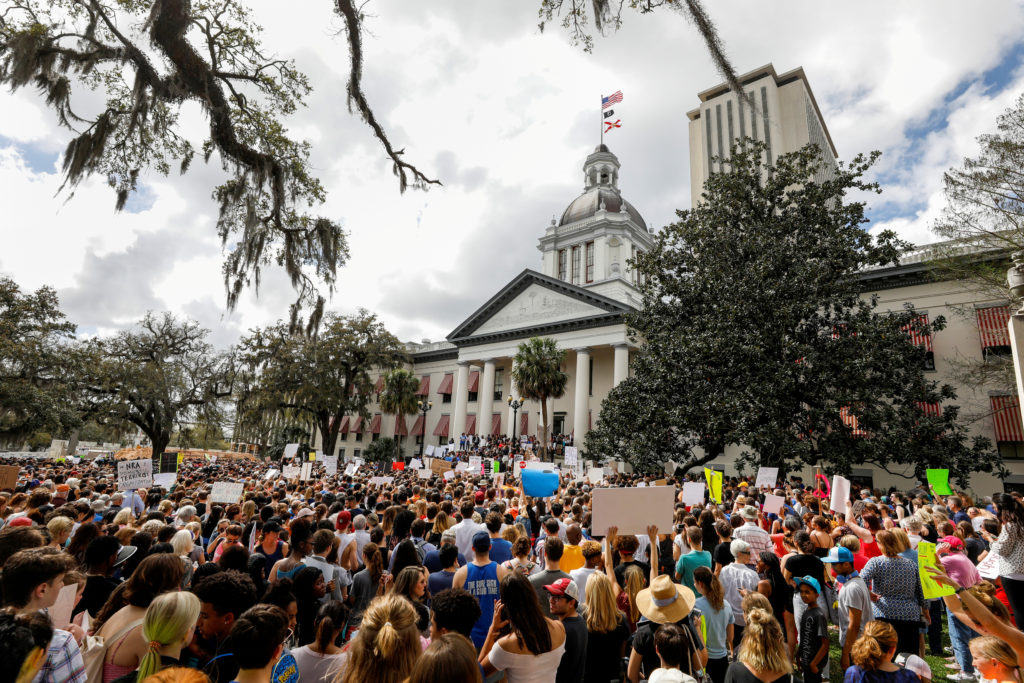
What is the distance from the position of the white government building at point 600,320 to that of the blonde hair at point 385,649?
2768 cm

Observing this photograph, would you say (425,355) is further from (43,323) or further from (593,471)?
(593,471)

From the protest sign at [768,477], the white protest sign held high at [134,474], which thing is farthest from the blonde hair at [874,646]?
the protest sign at [768,477]

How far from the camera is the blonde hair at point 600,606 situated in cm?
387

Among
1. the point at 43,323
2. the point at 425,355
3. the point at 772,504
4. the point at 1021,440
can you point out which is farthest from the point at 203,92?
the point at 425,355

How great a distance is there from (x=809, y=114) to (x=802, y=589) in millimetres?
53329

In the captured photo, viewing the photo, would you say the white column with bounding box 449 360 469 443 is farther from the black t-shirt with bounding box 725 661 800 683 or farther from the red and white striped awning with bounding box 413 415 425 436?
the black t-shirt with bounding box 725 661 800 683

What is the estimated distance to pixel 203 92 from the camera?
4.48 meters

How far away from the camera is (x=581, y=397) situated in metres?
34.9

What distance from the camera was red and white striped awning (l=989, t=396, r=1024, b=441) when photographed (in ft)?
70.6

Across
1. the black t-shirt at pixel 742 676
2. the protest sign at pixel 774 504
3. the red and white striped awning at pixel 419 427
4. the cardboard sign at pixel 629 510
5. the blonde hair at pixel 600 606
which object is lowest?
the black t-shirt at pixel 742 676

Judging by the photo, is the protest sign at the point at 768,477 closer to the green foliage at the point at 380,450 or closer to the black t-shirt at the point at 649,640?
the black t-shirt at the point at 649,640

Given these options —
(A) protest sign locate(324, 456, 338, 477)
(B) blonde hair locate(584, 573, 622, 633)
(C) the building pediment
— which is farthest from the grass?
(C) the building pediment

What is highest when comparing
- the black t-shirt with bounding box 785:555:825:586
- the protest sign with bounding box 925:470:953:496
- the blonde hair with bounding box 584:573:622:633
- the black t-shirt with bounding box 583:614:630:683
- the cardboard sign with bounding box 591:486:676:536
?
the protest sign with bounding box 925:470:953:496

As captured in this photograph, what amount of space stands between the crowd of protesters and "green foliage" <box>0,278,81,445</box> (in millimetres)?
24192
